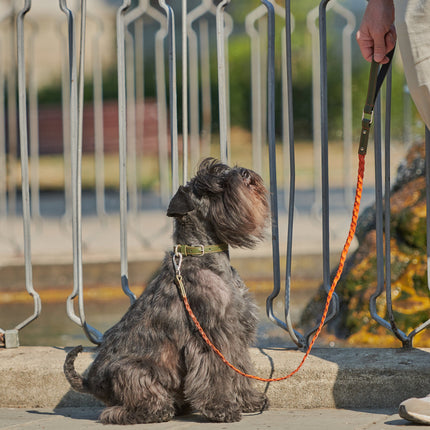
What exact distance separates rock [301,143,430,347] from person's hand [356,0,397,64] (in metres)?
1.99

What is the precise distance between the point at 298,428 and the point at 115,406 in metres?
0.71

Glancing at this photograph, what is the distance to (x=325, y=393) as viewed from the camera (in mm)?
3064

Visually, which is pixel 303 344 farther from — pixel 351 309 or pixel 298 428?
pixel 351 309

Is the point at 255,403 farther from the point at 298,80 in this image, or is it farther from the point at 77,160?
the point at 298,80

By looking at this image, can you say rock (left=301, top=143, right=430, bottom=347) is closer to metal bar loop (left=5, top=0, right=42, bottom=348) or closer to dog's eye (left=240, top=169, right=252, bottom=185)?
dog's eye (left=240, top=169, right=252, bottom=185)

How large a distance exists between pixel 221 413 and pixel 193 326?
344 mm

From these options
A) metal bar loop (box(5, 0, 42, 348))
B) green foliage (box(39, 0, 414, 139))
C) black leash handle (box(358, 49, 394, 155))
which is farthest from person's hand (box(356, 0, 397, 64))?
green foliage (box(39, 0, 414, 139))

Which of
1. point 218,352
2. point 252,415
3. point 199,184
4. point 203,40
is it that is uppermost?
point 203,40

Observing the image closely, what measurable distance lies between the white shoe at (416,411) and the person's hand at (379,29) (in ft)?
4.06

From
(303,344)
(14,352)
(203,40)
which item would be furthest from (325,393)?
(203,40)

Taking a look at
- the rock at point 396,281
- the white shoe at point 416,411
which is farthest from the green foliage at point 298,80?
the white shoe at point 416,411

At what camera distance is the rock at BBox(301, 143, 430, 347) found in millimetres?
4496

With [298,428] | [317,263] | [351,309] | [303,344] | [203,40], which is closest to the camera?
[298,428]

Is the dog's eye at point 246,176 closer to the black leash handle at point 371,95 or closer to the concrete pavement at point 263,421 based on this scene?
the black leash handle at point 371,95
